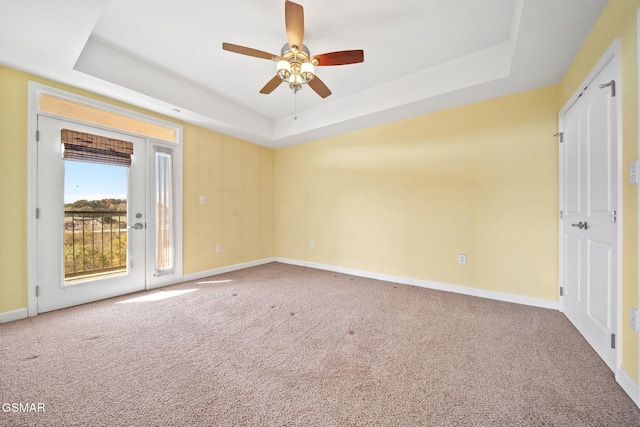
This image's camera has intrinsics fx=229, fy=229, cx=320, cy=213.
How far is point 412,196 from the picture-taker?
3.44 metres

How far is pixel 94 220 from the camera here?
9.27 ft

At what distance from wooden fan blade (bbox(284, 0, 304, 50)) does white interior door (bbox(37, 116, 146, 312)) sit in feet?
8.58

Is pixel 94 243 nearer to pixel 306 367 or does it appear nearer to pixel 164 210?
pixel 164 210

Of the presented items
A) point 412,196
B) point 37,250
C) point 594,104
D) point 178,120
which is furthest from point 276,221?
point 594,104

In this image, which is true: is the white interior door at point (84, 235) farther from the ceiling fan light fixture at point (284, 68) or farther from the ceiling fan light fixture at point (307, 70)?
the ceiling fan light fixture at point (307, 70)

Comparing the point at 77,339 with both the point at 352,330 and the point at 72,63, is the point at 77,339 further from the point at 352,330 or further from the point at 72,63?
the point at 72,63

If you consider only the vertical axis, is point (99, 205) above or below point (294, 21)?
below

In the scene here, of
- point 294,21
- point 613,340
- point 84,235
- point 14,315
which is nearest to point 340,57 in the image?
point 294,21

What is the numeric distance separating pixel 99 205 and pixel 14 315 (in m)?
1.28

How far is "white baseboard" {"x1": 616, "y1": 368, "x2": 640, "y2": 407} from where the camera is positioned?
1.29 m

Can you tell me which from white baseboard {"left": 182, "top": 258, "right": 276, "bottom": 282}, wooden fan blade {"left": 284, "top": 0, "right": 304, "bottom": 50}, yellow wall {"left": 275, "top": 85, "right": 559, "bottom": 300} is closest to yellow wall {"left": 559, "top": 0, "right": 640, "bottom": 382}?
yellow wall {"left": 275, "top": 85, "right": 559, "bottom": 300}

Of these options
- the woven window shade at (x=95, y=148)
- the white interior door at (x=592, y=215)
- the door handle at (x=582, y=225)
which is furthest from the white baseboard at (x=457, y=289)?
the woven window shade at (x=95, y=148)

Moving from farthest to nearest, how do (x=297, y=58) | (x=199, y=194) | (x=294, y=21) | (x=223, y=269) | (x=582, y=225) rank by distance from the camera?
(x=223, y=269)
(x=199, y=194)
(x=297, y=58)
(x=582, y=225)
(x=294, y=21)

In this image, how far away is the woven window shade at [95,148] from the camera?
2.59m
